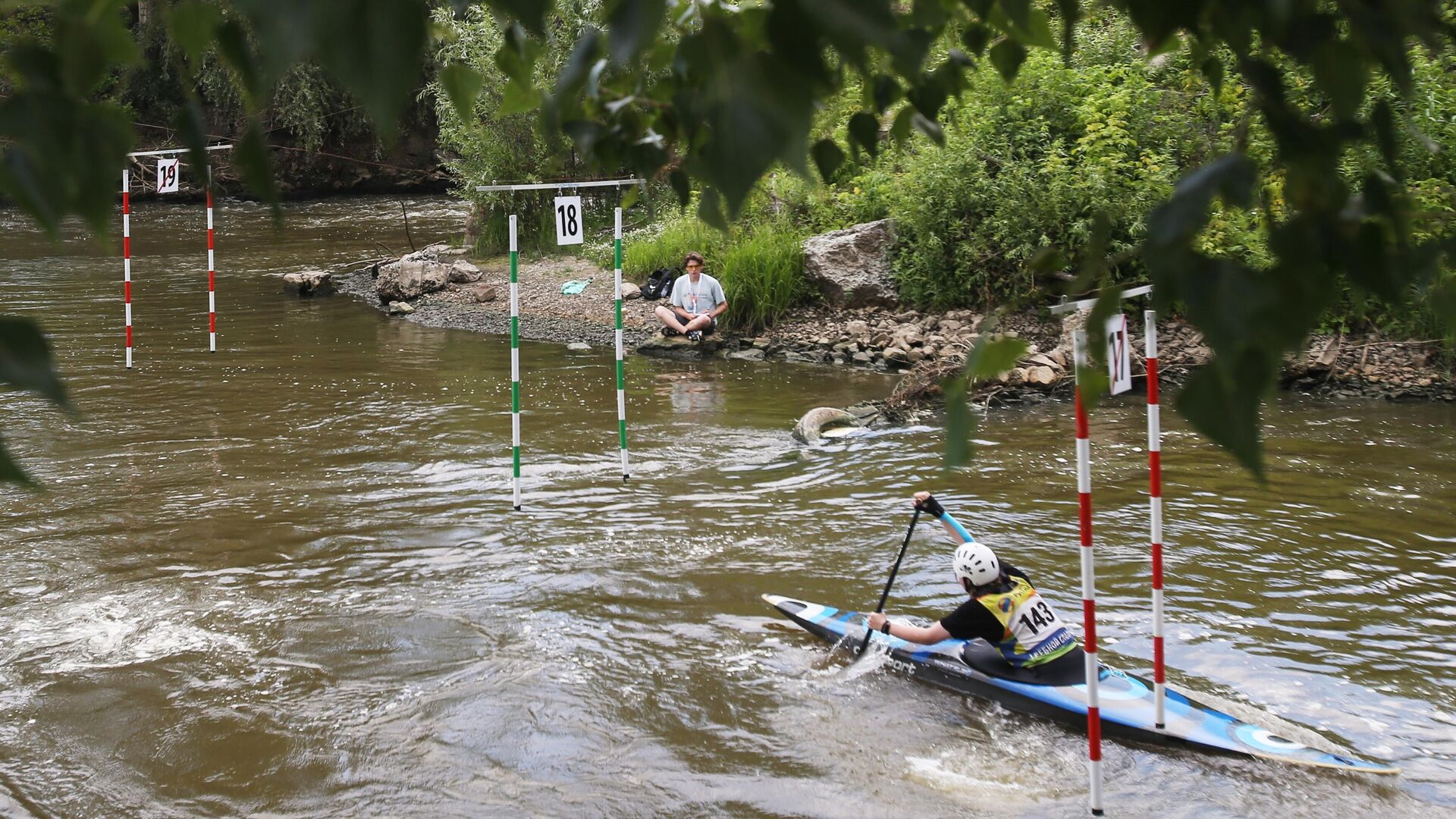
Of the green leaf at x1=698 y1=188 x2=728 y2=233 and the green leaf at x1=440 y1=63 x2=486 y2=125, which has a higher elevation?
the green leaf at x1=440 y1=63 x2=486 y2=125

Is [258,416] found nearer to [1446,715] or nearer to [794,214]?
[794,214]

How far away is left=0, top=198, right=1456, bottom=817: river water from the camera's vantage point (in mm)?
5016

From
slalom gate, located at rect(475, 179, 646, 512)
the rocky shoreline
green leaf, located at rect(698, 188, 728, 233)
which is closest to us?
green leaf, located at rect(698, 188, 728, 233)

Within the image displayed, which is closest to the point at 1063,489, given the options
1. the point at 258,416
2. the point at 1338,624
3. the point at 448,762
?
the point at 1338,624

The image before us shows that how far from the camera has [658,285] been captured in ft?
49.3

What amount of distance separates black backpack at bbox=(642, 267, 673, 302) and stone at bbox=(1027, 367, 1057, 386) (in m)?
5.00

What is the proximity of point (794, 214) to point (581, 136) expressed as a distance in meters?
14.0

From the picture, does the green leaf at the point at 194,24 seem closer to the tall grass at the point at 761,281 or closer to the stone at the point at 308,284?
the tall grass at the point at 761,281

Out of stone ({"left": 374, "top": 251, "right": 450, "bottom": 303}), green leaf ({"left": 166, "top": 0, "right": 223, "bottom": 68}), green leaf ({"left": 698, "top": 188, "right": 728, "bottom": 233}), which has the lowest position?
green leaf ({"left": 698, "top": 188, "right": 728, "bottom": 233})

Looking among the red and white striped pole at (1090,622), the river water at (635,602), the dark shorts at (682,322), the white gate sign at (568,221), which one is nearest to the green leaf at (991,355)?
the red and white striped pole at (1090,622)

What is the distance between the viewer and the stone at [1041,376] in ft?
→ 37.4

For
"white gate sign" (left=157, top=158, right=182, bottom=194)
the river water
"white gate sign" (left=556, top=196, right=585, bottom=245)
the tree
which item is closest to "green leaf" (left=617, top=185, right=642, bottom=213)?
the tree

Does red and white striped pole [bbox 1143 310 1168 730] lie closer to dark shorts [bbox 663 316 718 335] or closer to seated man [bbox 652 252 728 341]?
seated man [bbox 652 252 728 341]

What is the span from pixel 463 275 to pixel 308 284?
251 cm
